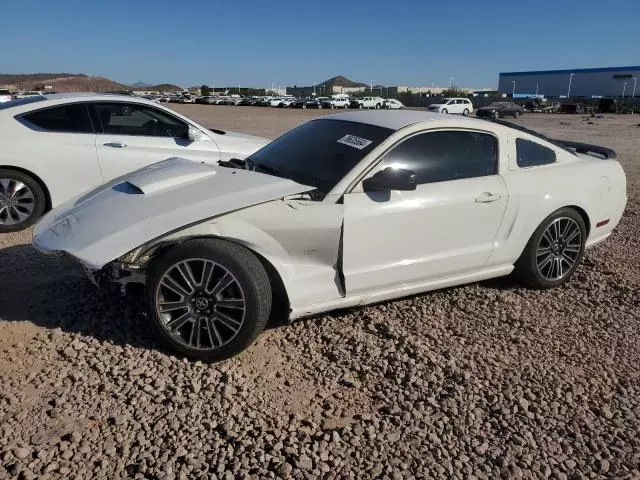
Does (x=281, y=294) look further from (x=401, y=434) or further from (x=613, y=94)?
(x=613, y=94)

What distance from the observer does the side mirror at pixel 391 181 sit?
3.59m

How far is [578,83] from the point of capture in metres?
97.4

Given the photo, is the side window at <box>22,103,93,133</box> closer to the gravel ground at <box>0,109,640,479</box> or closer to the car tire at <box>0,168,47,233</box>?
the car tire at <box>0,168,47,233</box>

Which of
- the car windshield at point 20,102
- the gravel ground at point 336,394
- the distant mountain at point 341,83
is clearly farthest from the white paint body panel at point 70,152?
the distant mountain at point 341,83

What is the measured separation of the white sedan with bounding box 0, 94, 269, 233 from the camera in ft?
19.5

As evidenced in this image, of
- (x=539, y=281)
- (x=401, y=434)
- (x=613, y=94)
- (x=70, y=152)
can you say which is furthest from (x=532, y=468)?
(x=613, y=94)

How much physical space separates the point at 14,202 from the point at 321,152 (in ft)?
→ 12.5

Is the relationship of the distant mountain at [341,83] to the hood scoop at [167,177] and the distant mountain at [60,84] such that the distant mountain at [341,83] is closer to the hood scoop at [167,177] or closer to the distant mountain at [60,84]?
the distant mountain at [60,84]

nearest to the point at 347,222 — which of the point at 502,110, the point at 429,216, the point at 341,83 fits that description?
the point at 429,216

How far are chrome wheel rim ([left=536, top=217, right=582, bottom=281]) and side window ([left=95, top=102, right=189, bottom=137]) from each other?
4430 millimetres

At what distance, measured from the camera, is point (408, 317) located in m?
4.08

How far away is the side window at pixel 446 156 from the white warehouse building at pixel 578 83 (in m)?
94.6

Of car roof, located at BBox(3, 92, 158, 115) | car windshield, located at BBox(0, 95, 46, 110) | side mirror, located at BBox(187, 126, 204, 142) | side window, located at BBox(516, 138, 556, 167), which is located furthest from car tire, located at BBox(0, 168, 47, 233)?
side window, located at BBox(516, 138, 556, 167)

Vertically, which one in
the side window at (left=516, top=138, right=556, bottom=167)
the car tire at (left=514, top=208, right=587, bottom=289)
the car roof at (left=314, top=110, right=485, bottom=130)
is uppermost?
the car roof at (left=314, top=110, right=485, bottom=130)
